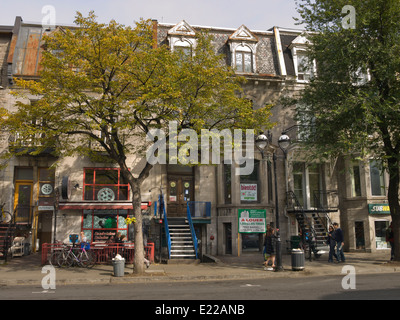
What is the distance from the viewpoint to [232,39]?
78.1ft

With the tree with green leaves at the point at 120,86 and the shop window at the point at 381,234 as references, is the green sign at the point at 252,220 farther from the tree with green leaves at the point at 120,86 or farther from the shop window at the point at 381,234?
the tree with green leaves at the point at 120,86

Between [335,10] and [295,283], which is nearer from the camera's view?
[295,283]

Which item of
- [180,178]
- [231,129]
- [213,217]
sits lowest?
[213,217]

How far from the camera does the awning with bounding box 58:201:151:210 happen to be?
65.3 ft

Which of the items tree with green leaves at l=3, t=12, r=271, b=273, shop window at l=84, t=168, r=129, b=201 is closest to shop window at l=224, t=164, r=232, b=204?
shop window at l=84, t=168, r=129, b=201

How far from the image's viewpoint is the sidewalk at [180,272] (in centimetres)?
1356

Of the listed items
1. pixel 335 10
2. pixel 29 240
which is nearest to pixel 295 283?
pixel 335 10

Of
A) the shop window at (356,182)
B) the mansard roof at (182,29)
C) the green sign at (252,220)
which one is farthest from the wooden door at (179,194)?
the shop window at (356,182)

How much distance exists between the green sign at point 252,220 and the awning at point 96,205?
17.6 feet

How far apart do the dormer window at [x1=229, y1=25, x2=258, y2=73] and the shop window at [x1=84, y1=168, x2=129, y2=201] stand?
9930 millimetres

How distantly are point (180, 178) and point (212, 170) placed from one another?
6.43ft
